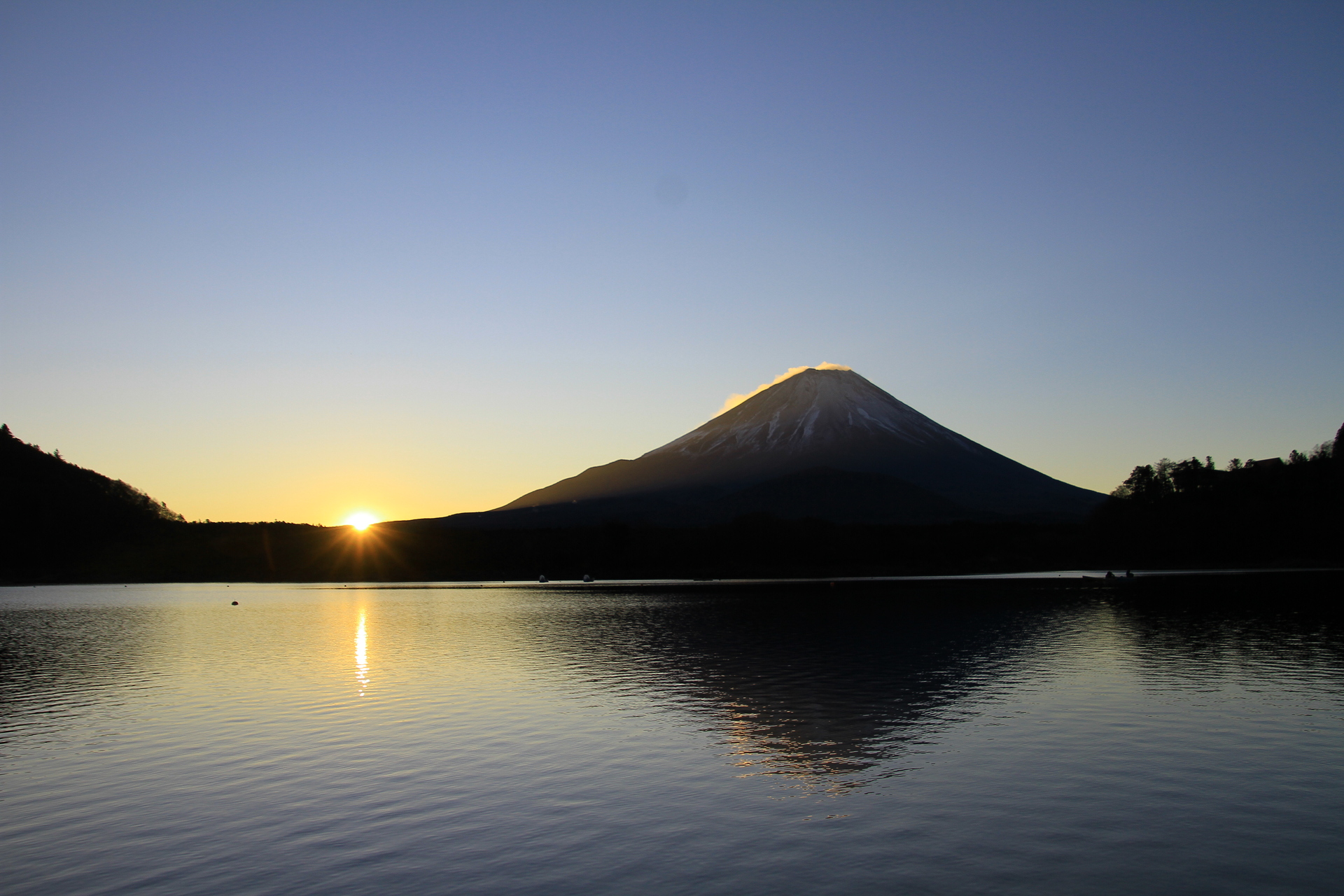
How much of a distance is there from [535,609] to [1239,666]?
62.8 metres

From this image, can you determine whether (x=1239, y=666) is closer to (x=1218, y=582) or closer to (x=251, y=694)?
(x=251, y=694)

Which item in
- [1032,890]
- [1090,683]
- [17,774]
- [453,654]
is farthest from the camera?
[453,654]

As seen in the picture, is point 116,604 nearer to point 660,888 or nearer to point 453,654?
point 453,654

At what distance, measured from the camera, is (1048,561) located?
192 m

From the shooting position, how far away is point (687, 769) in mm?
23375

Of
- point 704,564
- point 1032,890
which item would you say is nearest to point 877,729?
point 1032,890

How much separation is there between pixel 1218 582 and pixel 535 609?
89.5 m

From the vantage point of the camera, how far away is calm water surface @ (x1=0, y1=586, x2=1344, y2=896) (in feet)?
52.0

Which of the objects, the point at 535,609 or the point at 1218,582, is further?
the point at 1218,582

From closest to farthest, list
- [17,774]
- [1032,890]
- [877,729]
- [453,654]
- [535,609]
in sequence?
[1032,890] < [17,774] < [877,729] < [453,654] < [535,609]

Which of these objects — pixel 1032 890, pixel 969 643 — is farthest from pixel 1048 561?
pixel 1032 890

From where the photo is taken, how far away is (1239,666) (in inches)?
1626

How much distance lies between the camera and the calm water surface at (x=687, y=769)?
15844mm

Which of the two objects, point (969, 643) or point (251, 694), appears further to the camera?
point (969, 643)
